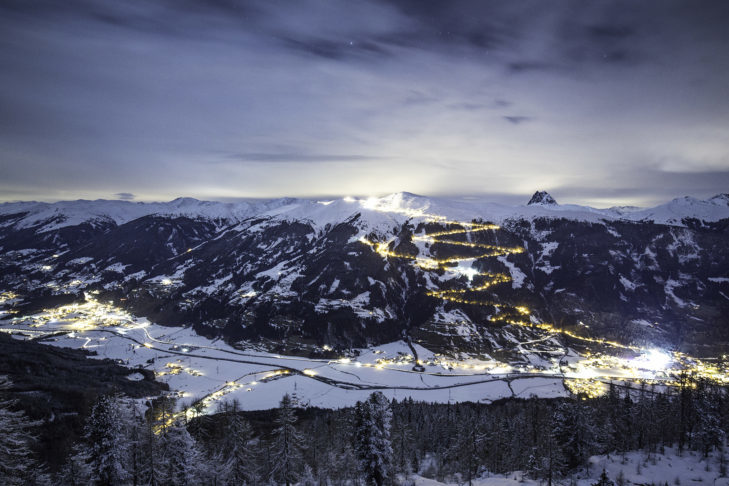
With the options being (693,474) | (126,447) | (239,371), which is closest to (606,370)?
(693,474)

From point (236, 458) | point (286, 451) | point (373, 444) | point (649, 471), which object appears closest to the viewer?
point (373, 444)

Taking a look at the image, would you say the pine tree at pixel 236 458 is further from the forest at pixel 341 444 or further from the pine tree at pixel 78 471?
the pine tree at pixel 78 471

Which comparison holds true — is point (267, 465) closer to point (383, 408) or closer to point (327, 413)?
point (383, 408)

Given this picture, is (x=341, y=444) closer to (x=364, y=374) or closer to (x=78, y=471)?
(x=78, y=471)

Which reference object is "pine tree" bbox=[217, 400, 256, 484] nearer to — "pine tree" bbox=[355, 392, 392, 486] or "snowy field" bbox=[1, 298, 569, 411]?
"pine tree" bbox=[355, 392, 392, 486]

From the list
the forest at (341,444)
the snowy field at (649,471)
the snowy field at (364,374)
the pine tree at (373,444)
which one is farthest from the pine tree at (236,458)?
the snowy field at (364,374)

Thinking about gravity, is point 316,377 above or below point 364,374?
below

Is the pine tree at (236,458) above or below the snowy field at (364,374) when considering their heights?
above

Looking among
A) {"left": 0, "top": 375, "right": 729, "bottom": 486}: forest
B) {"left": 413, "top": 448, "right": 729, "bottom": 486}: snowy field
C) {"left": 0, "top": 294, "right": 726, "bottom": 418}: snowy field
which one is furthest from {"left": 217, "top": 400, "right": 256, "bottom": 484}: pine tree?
{"left": 0, "top": 294, "right": 726, "bottom": 418}: snowy field

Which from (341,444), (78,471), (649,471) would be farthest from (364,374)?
(78,471)
